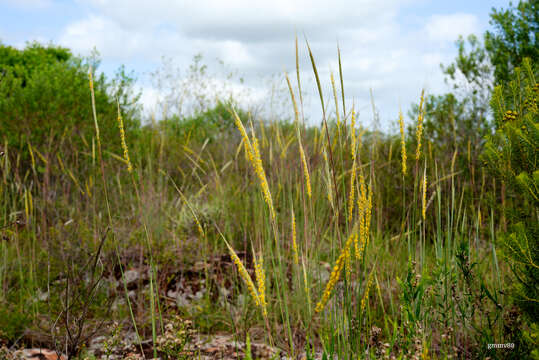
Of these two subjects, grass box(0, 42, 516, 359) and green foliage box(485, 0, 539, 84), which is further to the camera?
green foliage box(485, 0, 539, 84)

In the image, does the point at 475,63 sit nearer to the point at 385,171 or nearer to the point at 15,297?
the point at 385,171

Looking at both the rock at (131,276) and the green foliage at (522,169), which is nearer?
the green foliage at (522,169)

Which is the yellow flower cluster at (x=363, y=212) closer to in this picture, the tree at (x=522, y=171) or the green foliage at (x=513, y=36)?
the tree at (x=522, y=171)

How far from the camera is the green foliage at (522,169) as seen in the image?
1605 millimetres

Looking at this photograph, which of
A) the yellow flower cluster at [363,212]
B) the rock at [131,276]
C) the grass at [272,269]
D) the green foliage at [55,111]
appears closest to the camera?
the yellow flower cluster at [363,212]

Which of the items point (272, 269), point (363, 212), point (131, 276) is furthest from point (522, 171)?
point (131, 276)

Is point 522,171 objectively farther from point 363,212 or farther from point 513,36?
point 513,36

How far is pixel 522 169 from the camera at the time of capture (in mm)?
1783

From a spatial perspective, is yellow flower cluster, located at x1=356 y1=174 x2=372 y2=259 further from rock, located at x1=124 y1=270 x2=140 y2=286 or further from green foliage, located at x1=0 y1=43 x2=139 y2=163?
green foliage, located at x1=0 y1=43 x2=139 y2=163

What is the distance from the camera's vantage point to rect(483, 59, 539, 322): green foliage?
1605 millimetres

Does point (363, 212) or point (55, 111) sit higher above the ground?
point (55, 111)

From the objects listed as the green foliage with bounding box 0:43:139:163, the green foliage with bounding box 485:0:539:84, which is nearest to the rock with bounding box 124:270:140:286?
the green foliage with bounding box 0:43:139:163

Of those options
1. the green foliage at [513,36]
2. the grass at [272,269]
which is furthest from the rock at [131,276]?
the green foliage at [513,36]

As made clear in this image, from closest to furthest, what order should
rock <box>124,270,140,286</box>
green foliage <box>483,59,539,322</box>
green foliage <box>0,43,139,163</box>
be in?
1. green foliage <box>483,59,539,322</box>
2. rock <box>124,270,140,286</box>
3. green foliage <box>0,43,139,163</box>
